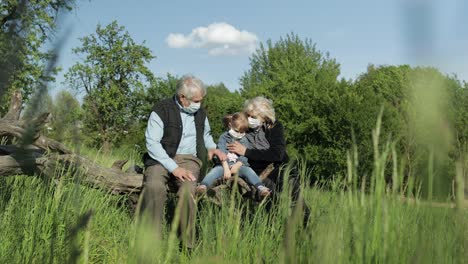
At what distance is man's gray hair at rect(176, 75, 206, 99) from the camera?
4.71 meters

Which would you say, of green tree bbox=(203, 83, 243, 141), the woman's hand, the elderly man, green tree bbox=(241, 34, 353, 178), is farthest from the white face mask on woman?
green tree bbox=(203, 83, 243, 141)

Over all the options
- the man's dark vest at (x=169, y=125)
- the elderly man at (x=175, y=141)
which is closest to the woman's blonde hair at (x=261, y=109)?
the elderly man at (x=175, y=141)

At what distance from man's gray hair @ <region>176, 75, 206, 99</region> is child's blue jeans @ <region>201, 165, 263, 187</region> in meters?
0.84

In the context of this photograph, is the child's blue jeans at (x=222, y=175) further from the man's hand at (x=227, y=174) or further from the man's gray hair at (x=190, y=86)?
the man's gray hair at (x=190, y=86)

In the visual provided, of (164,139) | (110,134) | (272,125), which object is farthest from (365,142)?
(110,134)

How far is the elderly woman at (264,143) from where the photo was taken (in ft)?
16.8

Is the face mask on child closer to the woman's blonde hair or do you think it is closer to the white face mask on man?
the woman's blonde hair

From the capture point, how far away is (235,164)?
16.4ft

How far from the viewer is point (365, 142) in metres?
13.9

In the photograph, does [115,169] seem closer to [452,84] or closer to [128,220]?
[128,220]

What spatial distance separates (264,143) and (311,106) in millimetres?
11990

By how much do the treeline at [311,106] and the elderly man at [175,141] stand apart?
22.7 inches

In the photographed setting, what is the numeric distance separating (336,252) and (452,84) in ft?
A: 2.55

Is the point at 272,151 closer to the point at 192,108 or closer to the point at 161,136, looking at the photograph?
the point at 192,108
